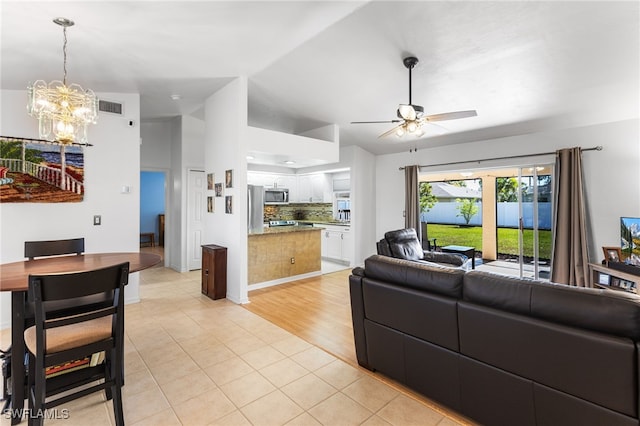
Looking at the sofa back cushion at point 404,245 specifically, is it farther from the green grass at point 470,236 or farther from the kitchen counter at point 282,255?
the green grass at point 470,236

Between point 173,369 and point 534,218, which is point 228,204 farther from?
point 534,218

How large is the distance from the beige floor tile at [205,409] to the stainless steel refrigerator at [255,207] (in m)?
3.88

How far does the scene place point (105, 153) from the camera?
404 centimetres

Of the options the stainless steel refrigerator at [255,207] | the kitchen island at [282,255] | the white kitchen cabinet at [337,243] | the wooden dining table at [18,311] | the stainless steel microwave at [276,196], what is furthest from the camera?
the stainless steel microwave at [276,196]

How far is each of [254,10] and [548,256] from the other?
5.66 m

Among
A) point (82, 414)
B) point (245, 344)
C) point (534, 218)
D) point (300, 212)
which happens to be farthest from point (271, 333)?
point (300, 212)

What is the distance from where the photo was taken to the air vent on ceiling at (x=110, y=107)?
4020mm

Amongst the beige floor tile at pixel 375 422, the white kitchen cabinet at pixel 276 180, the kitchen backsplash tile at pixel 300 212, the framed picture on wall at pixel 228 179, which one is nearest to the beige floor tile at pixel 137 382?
the beige floor tile at pixel 375 422

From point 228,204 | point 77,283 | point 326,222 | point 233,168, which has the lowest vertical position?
point 77,283

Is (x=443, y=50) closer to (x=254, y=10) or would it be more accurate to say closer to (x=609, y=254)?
(x=254, y=10)

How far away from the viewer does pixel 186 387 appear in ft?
7.63

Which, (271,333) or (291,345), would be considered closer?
(291,345)

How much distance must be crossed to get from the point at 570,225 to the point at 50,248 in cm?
648

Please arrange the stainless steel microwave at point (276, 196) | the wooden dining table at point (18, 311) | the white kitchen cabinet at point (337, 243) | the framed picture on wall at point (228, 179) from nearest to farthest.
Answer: the wooden dining table at point (18, 311) < the framed picture on wall at point (228, 179) < the white kitchen cabinet at point (337, 243) < the stainless steel microwave at point (276, 196)
